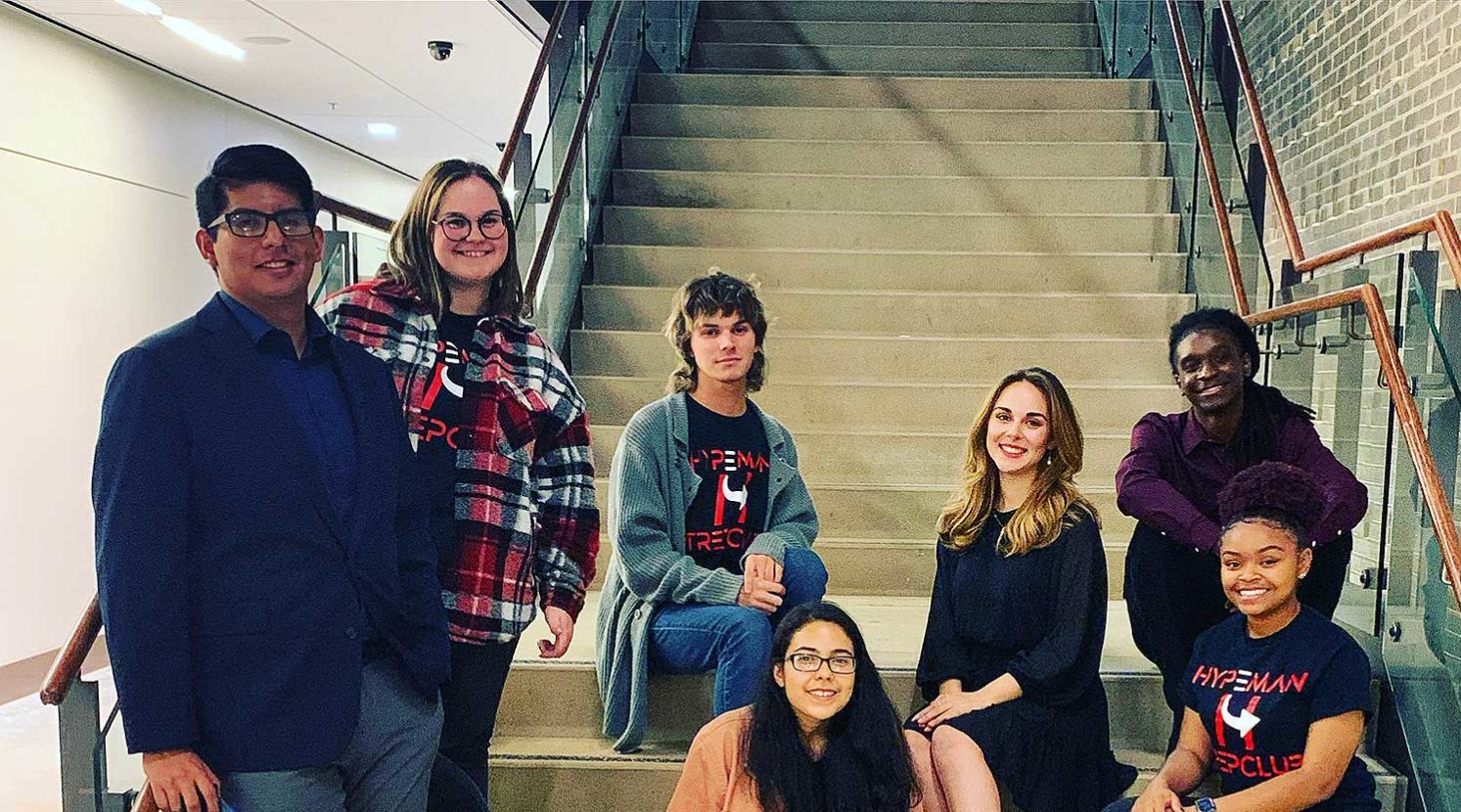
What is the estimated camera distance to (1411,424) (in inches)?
105

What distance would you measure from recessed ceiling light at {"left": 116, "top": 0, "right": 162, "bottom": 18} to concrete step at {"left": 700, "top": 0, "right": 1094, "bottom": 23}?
2.84 meters

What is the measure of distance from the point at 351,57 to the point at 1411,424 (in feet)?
17.2

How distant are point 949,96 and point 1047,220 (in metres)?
1.12

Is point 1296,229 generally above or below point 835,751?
above

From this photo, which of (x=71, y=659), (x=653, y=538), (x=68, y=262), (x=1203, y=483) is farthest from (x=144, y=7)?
(x=1203, y=483)

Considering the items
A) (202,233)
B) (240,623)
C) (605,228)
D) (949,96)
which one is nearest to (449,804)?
(240,623)

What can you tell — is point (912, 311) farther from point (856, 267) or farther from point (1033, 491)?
point (1033, 491)

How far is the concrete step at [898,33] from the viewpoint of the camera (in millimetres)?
6715

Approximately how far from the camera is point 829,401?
4.32m

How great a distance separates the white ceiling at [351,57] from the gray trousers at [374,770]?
3.08m

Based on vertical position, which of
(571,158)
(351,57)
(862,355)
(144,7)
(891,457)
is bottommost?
(891,457)

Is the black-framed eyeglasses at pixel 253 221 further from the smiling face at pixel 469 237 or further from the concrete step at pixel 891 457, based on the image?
the concrete step at pixel 891 457

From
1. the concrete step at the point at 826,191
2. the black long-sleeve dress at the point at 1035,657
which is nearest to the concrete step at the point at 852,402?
the concrete step at the point at 826,191

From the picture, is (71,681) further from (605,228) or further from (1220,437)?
(605,228)
